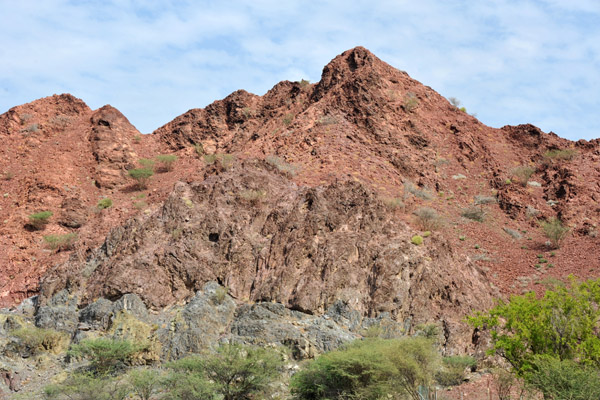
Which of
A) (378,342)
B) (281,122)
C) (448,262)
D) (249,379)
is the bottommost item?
(249,379)

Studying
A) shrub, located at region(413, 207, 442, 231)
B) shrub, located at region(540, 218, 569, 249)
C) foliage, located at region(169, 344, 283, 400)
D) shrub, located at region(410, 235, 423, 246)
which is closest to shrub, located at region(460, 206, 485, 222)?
shrub, located at region(413, 207, 442, 231)

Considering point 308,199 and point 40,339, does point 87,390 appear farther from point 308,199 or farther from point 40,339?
point 308,199

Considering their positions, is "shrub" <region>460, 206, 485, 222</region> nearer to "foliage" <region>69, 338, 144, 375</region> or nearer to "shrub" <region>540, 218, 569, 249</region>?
"shrub" <region>540, 218, 569, 249</region>

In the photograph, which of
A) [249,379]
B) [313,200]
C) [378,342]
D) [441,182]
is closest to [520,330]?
[378,342]

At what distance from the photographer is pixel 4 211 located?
3741 cm

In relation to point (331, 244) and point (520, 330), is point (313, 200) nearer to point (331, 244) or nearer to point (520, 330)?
point (331, 244)

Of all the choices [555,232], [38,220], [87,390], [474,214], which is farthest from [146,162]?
[555,232]

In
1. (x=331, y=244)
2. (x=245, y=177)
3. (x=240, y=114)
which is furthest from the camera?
(x=240, y=114)

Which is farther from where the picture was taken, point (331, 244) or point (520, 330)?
point (331, 244)

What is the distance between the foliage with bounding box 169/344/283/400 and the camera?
20.1 meters

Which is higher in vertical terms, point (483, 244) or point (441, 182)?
point (441, 182)

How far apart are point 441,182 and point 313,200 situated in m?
14.0

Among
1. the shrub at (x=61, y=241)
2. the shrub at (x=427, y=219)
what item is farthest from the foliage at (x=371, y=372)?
the shrub at (x=61, y=241)

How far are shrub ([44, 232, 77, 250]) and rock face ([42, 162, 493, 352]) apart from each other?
16.0ft
